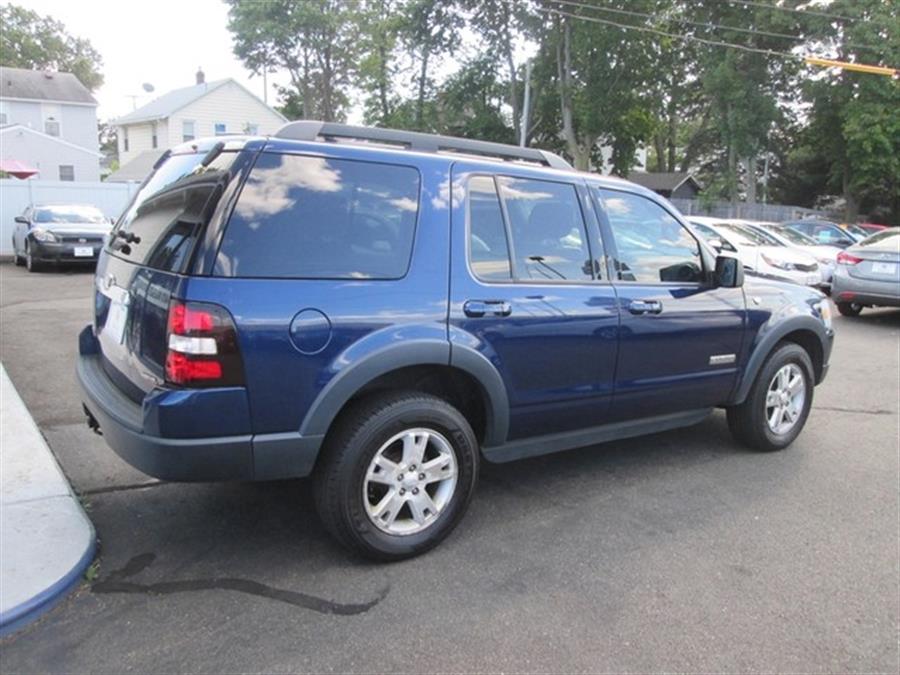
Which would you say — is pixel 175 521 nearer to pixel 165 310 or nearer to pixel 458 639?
pixel 165 310

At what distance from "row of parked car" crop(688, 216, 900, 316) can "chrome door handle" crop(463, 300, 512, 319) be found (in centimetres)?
574

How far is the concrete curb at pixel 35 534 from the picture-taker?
113 inches

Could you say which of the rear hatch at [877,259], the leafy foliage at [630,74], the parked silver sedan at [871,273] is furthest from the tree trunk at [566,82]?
the rear hatch at [877,259]

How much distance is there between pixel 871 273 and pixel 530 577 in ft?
32.0

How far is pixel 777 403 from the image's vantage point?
16.2ft

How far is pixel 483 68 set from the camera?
34844 mm

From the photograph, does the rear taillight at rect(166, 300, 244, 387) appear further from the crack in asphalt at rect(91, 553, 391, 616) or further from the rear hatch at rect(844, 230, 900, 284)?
the rear hatch at rect(844, 230, 900, 284)

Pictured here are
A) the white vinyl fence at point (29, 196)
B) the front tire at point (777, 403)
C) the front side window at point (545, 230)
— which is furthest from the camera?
the white vinyl fence at point (29, 196)

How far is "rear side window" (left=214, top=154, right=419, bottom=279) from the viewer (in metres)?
2.87

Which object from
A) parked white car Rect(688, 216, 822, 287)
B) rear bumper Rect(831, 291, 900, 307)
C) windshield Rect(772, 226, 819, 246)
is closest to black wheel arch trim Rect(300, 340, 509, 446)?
rear bumper Rect(831, 291, 900, 307)

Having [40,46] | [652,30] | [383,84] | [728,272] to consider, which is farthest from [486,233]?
[40,46]

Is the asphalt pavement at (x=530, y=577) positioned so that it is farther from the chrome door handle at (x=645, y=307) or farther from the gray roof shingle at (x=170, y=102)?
the gray roof shingle at (x=170, y=102)

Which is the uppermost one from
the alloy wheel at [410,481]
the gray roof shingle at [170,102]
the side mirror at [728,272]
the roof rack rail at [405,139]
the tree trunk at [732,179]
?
the gray roof shingle at [170,102]

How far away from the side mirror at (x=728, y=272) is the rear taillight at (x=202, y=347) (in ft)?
9.94
